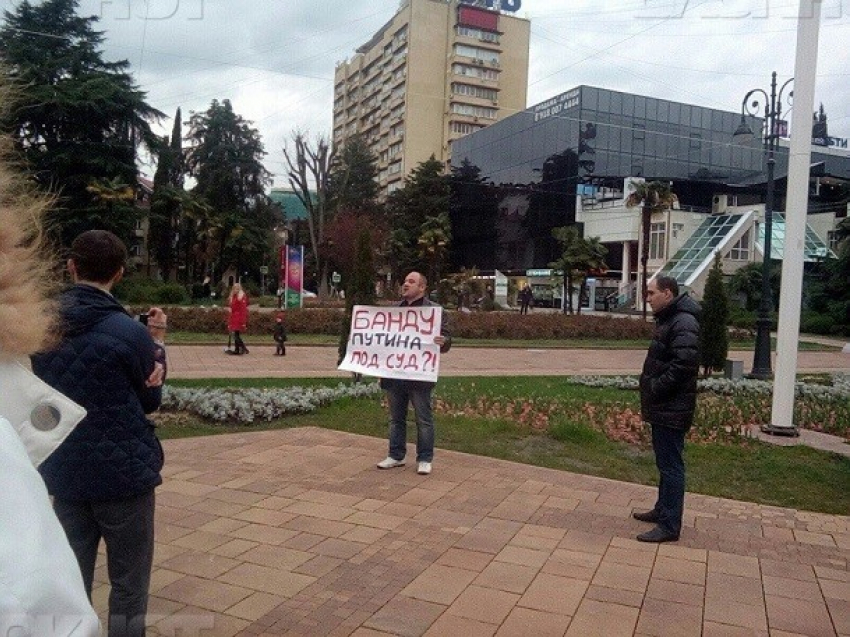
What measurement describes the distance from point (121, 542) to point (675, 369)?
374 cm

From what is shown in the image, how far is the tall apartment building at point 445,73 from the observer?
79.6m

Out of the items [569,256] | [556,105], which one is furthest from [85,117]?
[556,105]

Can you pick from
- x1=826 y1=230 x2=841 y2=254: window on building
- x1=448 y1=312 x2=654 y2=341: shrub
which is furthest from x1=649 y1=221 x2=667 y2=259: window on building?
x1=448 y1=312 x2=654 y2=341: shrub

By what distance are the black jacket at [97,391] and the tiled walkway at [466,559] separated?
1.23 meters

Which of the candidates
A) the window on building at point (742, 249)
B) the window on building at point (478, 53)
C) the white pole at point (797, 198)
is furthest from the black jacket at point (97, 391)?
the window on building at point (478, 53)

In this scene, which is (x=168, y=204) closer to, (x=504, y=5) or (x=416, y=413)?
(x=504, y=5)

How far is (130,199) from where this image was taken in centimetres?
4400

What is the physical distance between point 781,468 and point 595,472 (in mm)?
2013

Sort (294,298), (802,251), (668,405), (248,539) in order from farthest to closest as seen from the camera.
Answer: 1. (294,298)
2. (802,251)
3. (668,405)
4. (248,539)

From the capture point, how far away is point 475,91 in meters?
82.4

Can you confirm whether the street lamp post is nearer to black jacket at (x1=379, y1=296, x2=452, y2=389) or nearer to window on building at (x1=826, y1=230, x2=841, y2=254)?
black jacket at (x1=379, y1=296, x2=452, y2=389)

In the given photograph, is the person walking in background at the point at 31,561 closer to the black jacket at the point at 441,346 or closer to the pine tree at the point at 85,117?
the black jacket at the point at 441,346

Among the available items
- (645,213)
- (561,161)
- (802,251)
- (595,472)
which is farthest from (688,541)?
(561,161)

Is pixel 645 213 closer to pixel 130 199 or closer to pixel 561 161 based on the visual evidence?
pixel 561 161
